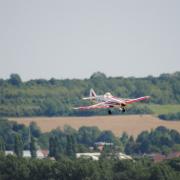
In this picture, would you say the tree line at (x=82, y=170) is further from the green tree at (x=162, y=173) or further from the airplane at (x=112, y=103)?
the airplane at (x=112, y=103)

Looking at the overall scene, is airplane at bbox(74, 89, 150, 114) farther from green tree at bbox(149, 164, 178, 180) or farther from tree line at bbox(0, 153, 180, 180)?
tree line at bbox(0, 153, 180, 180)

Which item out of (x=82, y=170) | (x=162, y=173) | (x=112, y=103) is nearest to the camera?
(x=112, y=103)

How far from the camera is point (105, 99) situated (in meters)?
91.7

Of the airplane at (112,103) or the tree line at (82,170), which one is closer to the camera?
the airplane at (112,103)

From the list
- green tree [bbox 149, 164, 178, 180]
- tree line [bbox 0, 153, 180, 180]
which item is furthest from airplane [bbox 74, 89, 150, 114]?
tree line [bbox 0, 153, 180, 180]

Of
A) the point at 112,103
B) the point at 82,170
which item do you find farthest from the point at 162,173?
the point at 112,103

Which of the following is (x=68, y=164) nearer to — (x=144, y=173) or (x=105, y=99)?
(x=144, y=173)

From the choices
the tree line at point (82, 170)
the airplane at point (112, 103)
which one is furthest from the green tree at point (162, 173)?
the airplane at point (112, 103)

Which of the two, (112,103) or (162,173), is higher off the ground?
(112,103)

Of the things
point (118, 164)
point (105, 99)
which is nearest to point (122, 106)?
point (105, 99)

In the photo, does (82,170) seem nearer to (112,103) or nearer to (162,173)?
(162,173)

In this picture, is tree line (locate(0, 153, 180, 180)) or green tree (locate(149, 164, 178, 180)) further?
tree line (locate(0, 153, 180, 180))

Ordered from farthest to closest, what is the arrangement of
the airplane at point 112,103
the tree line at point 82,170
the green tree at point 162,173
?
the tree line at point 82,170, the green tree at point 162,173, the airplane at point 112,103

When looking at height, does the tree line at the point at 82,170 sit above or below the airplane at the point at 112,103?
below
